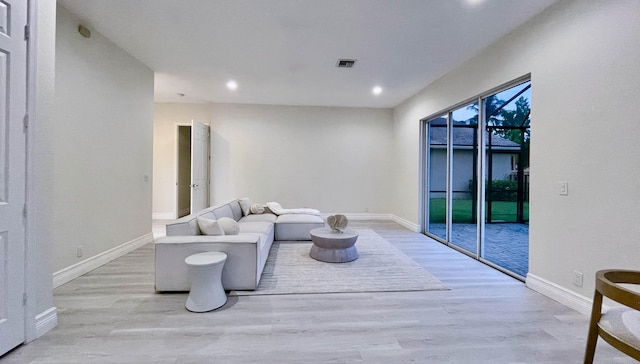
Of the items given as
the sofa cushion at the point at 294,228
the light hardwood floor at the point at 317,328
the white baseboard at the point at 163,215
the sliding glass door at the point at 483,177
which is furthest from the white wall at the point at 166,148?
the sliding glass door at the point at 483,177

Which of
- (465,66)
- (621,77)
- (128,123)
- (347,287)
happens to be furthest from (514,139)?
(128,123)

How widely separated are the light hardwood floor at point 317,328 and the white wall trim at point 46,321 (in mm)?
70

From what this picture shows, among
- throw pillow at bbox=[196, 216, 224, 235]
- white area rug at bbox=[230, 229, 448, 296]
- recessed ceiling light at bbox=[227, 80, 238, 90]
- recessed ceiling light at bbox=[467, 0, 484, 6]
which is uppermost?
recessed ceiling light at bbox=[227, 80, 238, 90]

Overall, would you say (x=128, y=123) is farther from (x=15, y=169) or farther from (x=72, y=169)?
(x=15, y=169)

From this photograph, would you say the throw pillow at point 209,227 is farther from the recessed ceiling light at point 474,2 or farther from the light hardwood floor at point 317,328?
the recessed ceiling light at point 474,2

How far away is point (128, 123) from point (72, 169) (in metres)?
1.22

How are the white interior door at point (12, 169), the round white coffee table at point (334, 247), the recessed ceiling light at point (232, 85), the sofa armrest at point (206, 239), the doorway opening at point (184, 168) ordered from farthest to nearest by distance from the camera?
the doorway opening at point (184, 168)
the recessed ceiling light at point (232, 85)
the round white coffee table at point (334, 247)
the sofa armrest at point (206, 239)
the white interior door at point (12, 169)

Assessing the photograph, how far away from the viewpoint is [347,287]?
3047 millimetres

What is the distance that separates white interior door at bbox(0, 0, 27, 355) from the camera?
1.88 m

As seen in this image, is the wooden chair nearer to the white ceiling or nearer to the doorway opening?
the white ceiling

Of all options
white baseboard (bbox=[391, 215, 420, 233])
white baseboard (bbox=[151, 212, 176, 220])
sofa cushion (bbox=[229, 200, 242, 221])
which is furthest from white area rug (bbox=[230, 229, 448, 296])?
white baseboard (bbox=[151, 212, 176, 220])

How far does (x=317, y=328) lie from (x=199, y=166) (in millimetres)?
5175

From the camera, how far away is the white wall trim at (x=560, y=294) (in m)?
2.51

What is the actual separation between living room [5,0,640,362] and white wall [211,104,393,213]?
1.39 m
